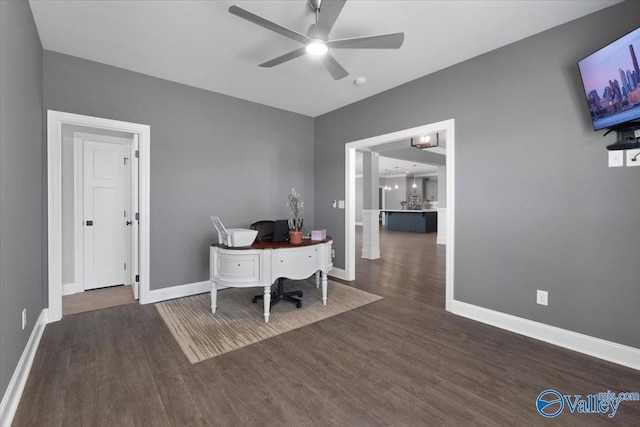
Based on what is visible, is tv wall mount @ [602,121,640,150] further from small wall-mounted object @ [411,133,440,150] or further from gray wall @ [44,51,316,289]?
gray wall @ [44,51,316,289]

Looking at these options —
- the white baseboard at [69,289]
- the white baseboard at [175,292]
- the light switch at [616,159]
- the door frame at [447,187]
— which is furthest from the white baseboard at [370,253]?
the white baseboard at [69,289]

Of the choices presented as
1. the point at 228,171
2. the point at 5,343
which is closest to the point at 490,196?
the point at 228,171

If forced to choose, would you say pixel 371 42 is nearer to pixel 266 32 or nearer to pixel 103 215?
pixel 266 32

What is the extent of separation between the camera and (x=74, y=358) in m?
2.13

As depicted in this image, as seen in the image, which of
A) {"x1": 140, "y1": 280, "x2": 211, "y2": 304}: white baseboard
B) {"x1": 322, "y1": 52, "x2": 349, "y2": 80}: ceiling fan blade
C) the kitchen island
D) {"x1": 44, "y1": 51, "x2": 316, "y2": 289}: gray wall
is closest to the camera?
{"x1": 322, "y1": 52, "x2": 349, "y2": 80}: ceiling fan blade

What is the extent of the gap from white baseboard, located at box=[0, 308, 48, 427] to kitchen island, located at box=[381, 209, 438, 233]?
10.7 metres

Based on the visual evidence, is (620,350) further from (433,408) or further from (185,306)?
(185,306)

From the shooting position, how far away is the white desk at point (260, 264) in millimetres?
2697

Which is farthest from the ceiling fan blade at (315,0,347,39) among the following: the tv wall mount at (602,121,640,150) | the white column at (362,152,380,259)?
the white column at (362,152,380,259)

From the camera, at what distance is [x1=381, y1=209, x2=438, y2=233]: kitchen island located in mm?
10938

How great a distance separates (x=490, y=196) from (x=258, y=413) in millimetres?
2732

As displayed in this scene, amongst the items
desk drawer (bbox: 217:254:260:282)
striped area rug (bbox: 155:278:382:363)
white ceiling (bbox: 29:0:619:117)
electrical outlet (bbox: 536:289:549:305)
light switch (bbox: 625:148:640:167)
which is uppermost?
white ceiling (bbox: 29:0:619:117)

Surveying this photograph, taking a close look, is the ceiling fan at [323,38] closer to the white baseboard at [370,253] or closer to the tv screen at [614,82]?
the tv screen at [614,82]

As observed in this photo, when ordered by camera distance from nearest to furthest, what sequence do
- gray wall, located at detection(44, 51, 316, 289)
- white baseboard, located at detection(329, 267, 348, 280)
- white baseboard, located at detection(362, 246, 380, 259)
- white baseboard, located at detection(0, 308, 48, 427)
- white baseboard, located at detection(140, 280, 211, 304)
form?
white baseboard, located at detection(0, 308, 48, 427), gray wall, located at detection(44, 51, 316, 289), white baseboard, located at detection(140, 280, 211, 304), white baseboard, located at detection(329, 267, 348, 280), white baseboard, located at detection(362, 246, 380, 259)
